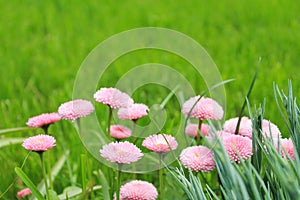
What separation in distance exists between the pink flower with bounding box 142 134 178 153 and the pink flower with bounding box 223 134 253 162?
0.39 ft

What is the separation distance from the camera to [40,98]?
222cm

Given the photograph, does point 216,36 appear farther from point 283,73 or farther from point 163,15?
point 283,73

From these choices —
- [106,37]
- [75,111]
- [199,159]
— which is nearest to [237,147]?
[199,159]

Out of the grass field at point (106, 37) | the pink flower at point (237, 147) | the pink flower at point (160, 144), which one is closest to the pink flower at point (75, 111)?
the pink flower at point (160, 144)

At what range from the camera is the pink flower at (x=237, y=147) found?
1.02 meters

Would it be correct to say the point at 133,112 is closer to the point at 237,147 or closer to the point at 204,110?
the point at 204,110

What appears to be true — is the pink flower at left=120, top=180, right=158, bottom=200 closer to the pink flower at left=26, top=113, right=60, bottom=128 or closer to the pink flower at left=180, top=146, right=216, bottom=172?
the pink flower at left=180, top=146, right=216, bottom=172

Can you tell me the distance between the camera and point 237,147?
1.03 metres

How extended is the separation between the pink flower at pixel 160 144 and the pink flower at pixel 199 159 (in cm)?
4

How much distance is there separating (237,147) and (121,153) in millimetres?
229

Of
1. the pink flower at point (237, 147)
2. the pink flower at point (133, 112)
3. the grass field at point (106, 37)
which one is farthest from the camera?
the grass field at point (106, 37)

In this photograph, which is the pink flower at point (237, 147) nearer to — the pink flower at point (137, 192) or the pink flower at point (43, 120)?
the pink flower at point (137, 192)

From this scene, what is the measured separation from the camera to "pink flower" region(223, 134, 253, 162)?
102 cm

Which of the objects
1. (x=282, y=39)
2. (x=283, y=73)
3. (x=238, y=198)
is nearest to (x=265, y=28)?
(x=282, y=39)
